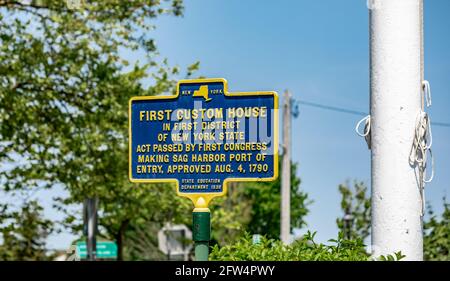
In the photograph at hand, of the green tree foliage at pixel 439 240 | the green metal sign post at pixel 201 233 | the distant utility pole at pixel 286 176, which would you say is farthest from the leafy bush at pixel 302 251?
the distant utility pole at pixel 286 176

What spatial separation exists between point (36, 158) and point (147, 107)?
11.0 metres

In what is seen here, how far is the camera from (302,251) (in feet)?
26.5

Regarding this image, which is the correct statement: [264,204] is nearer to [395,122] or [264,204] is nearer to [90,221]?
[90,221]

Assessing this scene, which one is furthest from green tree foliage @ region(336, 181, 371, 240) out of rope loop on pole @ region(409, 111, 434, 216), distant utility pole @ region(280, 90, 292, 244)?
rope loop on pole @ region(409, 111, 434, 216)

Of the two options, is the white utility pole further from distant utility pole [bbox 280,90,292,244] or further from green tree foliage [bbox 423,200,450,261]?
Result: distant utility pole [bbox 280,90,292,244]

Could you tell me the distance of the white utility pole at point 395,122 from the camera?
8.37 m

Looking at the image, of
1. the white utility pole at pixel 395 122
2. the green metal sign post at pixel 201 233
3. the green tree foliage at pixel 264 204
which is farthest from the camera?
the green tree foliage at pixel 264 204

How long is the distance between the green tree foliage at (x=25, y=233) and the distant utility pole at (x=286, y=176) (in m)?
7.71

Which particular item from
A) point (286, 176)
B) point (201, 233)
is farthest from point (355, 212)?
point (201, 233)

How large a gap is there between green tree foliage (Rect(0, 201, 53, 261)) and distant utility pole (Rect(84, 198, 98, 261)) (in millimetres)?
1134

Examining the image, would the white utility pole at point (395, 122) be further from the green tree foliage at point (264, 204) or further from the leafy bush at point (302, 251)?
the green tree foliage at point (264, 204)

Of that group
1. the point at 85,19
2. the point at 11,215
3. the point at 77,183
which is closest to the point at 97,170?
the point at 77,183

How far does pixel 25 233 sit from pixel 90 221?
6.90 m

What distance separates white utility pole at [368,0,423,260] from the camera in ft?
27.5
